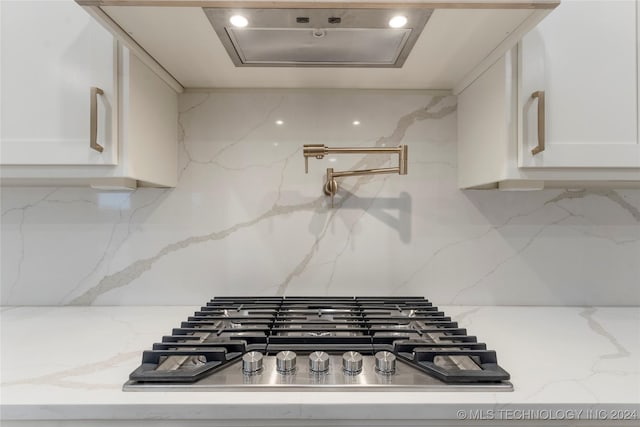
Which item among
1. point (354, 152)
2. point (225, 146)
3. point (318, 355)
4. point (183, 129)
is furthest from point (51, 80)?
point (318, 355)

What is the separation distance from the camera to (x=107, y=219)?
4.00 feet

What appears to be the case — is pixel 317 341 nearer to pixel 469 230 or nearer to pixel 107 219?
pixel 469 230

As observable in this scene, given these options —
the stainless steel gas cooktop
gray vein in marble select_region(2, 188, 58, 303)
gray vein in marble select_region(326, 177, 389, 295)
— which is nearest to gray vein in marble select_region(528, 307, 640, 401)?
the stainless steel gas cooktop

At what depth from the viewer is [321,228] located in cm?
124

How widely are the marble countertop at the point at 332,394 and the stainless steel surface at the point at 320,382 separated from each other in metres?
0.01

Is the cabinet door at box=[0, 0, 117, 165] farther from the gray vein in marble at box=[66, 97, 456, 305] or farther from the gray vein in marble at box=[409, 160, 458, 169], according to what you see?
Result: the gray vein in marble at box=[409, 160, 458, 169]

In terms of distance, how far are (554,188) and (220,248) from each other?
3.75 ft

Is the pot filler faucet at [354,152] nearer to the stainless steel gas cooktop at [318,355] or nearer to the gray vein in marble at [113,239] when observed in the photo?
the stainless steel gas cooktop at [318,355]

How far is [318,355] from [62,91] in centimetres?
87

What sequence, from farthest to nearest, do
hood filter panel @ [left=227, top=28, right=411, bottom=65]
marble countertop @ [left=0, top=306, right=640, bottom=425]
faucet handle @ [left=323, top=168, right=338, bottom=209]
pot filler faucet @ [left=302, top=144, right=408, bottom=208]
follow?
faucet handle @ [left=323, top=168, right=338, bottom=209] < pot filler faucet @ [left=302, top=144, right=408, bottom=208] < hood filter panel @ [left=227, top=28, right=411, bottom=65] < marble countertop @ [left=0, top=306, right=640, bottom=425]

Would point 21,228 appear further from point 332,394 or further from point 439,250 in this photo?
point 439,250

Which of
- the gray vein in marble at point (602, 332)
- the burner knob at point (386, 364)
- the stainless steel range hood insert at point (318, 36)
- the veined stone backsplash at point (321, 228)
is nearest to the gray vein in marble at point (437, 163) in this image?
the veined stone backsplash at point (321, 228)

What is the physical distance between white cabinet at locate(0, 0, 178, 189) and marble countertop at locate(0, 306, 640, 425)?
418 mm

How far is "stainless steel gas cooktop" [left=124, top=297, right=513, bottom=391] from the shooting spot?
63cm
